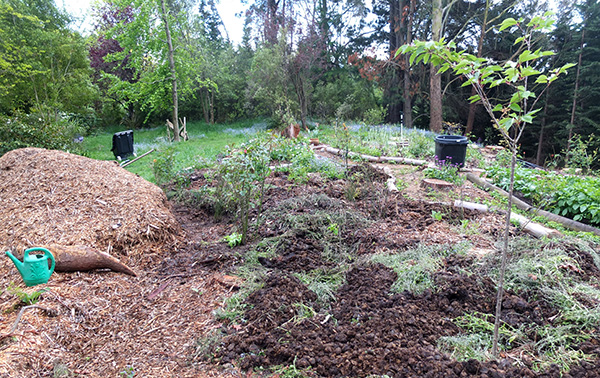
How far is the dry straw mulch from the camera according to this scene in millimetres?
2209

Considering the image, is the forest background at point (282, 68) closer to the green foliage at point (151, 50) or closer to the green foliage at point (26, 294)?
the green foliage at point (151, 50)

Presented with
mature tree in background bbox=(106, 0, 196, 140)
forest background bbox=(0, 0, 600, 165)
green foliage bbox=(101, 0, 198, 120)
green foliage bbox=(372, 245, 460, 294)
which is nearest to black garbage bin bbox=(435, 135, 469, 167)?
forest background bbox=(0, 0, 600, 165)

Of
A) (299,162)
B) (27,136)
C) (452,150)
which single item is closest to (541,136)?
(452,150)

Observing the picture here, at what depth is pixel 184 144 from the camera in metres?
11.5

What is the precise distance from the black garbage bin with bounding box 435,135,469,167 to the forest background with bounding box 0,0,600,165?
1.92 m

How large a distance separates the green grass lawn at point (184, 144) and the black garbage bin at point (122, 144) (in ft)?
1.87

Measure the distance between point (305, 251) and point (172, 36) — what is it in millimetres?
11981

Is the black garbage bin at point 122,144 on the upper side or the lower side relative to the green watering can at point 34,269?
upper

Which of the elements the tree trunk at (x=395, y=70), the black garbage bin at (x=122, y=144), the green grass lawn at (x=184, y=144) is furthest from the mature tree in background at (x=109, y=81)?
the tree trunk at (x=395, y=70)

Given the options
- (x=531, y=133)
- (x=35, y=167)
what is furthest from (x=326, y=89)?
(x=35, y=167)

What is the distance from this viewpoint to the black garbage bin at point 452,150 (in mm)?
6742

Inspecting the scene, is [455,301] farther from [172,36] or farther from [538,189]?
[172,36]

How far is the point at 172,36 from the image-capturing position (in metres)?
12.5

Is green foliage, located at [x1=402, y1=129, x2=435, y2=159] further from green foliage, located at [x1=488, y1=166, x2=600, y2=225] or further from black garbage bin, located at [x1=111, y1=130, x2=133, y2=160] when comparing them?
black garbage bin, located at [x1=111, y1=130, x2=133, y2=160]
